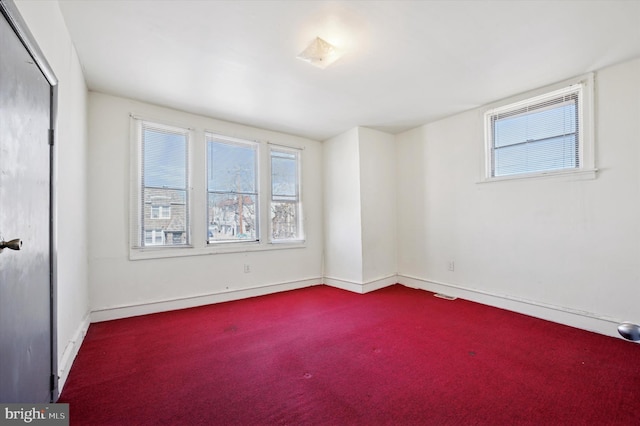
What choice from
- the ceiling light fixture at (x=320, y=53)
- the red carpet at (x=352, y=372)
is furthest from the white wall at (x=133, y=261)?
the ceiling light fixture at (x=320, y=53)

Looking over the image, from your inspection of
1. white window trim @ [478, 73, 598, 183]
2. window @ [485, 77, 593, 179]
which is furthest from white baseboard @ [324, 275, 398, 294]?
white window trim @ [478, 73, 598, 183]

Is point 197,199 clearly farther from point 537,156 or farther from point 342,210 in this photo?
point 537,156

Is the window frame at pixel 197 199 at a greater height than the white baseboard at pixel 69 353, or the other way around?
the window frame at pixel 197 199

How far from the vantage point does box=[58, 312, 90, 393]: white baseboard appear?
72.2 inches

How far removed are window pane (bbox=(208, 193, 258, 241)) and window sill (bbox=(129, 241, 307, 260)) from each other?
117 mm

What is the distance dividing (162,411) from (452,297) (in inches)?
140

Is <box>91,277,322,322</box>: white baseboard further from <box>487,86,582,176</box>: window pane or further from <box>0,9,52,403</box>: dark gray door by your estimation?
<box>487,86,582,176</box>: window pane

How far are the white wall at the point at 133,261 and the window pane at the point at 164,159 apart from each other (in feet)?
0.52

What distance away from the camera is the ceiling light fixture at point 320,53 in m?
2.25

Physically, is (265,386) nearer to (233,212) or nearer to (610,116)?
(233,212)

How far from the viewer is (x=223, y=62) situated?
256 cm

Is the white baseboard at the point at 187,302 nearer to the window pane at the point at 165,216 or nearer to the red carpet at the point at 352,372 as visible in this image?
the red carpet at the point at 352,372

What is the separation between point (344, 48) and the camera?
7.80 ft

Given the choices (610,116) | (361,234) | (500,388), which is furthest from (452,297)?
(610,116)
